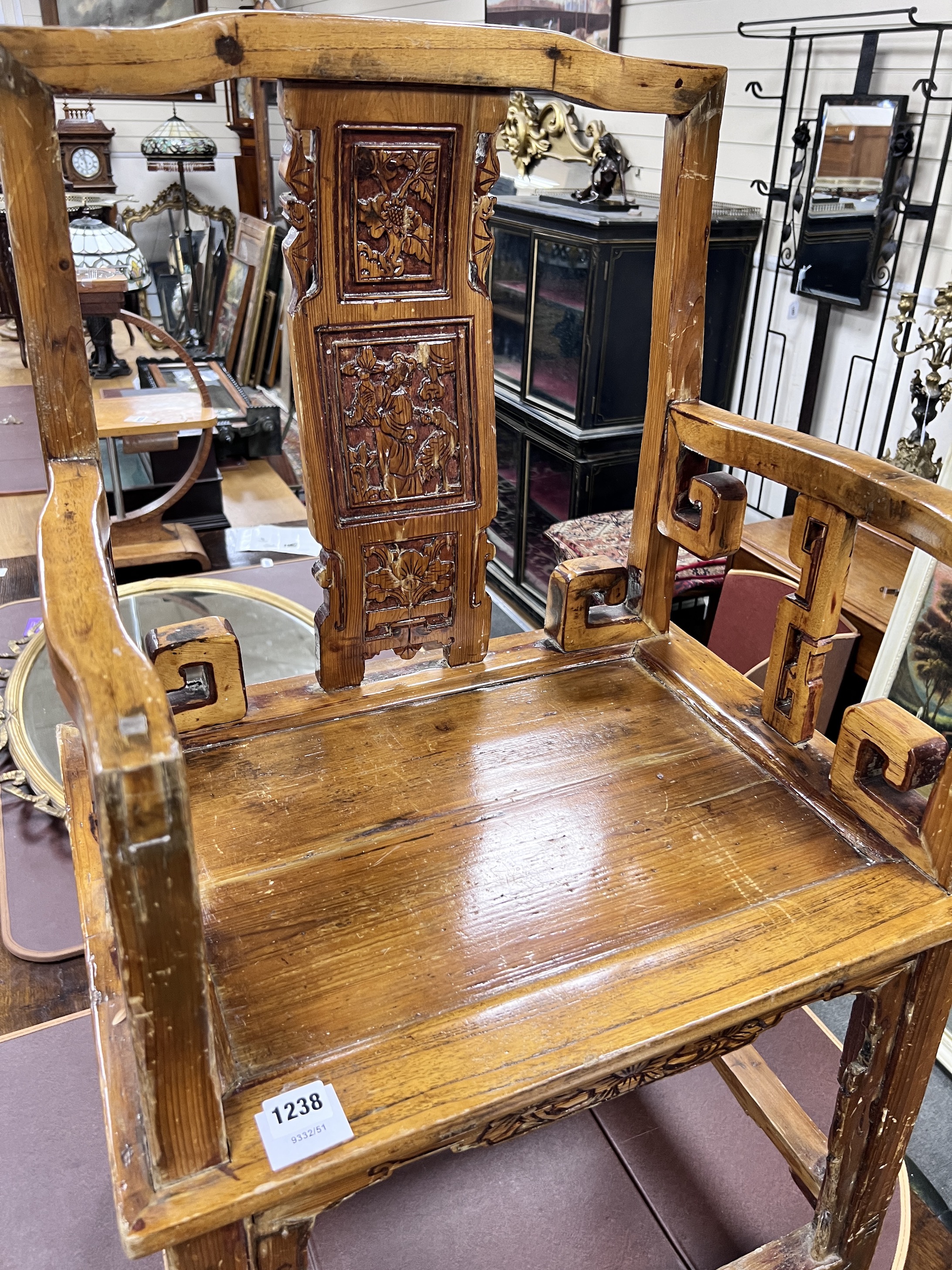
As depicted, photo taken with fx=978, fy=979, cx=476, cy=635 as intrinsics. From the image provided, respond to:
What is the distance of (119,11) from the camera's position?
6004 mm

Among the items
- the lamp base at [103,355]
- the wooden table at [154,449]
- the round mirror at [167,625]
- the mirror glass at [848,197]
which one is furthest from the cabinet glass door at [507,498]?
the lamp base at [103,355]

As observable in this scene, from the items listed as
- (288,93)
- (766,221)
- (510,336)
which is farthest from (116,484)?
(288,93)

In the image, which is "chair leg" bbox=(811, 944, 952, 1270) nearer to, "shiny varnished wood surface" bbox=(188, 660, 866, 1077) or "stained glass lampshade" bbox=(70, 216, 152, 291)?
"shiny varnished wood surface" bbox=(188, 660, 866, 1077)

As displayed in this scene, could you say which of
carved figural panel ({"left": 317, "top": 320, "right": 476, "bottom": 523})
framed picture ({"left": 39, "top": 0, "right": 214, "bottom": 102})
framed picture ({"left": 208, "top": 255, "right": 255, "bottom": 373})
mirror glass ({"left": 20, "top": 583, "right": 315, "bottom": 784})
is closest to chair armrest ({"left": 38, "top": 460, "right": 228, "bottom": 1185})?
carved figural panel ({"left": 317, "top": 320, "right": 476, "bottom": 523})

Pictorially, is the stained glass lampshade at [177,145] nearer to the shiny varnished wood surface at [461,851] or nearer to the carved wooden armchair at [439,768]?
the carved wooden armchair at [439,768]

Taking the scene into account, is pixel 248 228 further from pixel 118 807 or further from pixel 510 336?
pixel 118 807

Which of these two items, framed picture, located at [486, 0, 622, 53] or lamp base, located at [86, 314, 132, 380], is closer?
framed picture, located at [486, 0, 622, 53]

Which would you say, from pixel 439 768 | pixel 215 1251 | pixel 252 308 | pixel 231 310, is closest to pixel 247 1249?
pixel 215 1251

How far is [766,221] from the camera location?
2514 mm

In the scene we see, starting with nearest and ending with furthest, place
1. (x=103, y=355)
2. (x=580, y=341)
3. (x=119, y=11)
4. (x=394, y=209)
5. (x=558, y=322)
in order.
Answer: (x=394, y=209)
(x=580, y=341)
(x=558, y=322)
(x=103, y=355)
(x=119, y=11)

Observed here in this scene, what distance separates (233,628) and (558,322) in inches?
56.6

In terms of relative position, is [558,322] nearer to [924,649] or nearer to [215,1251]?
[924,649]

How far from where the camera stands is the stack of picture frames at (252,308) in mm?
5242

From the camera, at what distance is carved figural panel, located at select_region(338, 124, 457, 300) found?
2.91 ft
